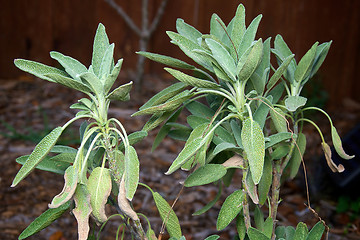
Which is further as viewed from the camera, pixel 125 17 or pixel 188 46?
pixel 125 17

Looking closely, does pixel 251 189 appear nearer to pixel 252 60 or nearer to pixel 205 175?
pixel 205 175

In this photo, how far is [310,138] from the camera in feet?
11.0

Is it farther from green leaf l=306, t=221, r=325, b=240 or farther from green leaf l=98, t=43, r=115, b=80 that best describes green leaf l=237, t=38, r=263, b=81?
green leaf l=306, t=221, r=325, b=240

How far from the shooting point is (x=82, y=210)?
3.50 ft

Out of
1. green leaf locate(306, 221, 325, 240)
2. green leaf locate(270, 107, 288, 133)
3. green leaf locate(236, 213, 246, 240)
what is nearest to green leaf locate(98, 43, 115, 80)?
green leaf locate(270, 107, 288, 133)

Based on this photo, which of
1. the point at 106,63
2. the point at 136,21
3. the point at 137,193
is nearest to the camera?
the point at 106,63

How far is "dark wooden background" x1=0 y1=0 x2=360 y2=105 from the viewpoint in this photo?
3953 millimetres

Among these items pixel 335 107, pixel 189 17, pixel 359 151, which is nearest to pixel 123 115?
pixel 189 17

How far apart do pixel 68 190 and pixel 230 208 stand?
0.43 m

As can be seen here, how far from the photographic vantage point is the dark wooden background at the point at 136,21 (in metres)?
3.95

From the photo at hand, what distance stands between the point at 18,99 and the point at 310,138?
2.26 meters

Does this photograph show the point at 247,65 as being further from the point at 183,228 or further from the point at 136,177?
the point at 183,228

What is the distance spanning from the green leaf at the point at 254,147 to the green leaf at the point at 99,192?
34 centimetres

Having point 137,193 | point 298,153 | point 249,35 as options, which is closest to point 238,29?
point 249,35
